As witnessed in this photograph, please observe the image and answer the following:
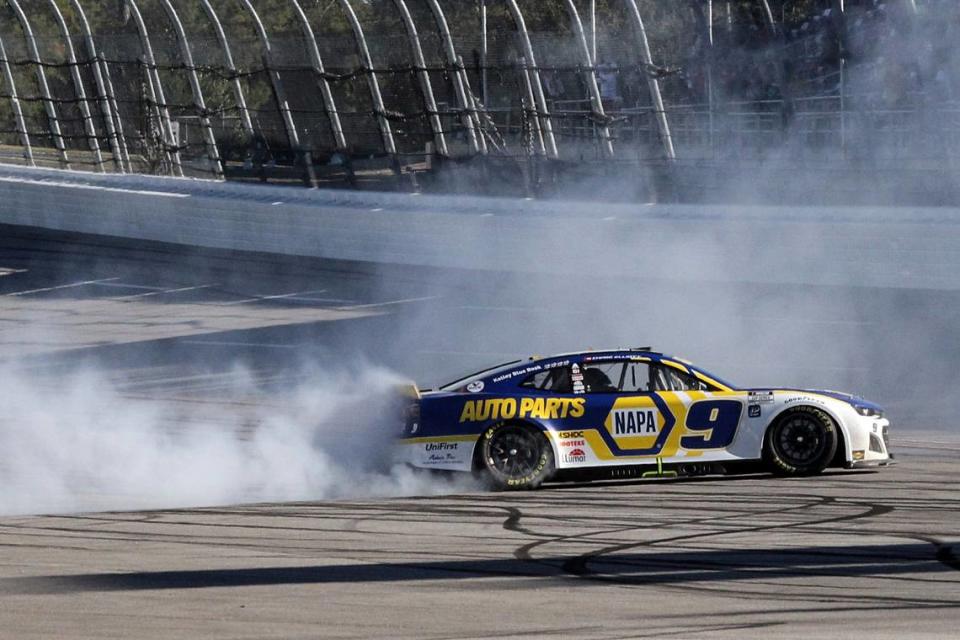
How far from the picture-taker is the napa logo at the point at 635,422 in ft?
→ 30.3

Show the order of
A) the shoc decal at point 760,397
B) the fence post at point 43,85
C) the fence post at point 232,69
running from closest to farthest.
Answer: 1. the shoc decal at point 760,397
2. the fence post at point 232,69
3. the fence post at point 43,85

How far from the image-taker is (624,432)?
363 inches

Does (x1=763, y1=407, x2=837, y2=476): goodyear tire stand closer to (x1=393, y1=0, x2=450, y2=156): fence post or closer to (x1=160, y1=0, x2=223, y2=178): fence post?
(x1=393, y1=0, x2=450, y2=156): fence post

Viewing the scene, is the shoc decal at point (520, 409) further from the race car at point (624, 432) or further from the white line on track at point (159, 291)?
the white line on track at point (159, 291)

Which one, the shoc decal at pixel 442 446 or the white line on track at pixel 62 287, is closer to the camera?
the shoc decal at pixel 442 446

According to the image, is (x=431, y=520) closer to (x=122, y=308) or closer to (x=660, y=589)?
(x=660, y=589)

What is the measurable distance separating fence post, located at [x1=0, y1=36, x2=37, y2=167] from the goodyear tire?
1966 cm

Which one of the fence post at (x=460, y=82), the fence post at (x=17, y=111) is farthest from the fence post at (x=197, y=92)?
the fence post at (x=460, y=82)

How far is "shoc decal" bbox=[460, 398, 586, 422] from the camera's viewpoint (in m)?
9.20

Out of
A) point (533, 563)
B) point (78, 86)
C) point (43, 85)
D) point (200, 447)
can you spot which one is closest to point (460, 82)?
point (78, 86)

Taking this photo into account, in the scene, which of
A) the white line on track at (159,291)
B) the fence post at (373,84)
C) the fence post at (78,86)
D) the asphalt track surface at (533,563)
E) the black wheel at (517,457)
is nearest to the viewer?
the asphalt track surface at (533,563)

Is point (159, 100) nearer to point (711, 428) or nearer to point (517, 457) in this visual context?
point (517, 457)

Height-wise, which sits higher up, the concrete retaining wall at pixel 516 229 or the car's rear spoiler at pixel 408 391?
the concrete retaining wall at pixel 516 229

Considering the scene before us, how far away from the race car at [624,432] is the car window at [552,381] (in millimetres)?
13
